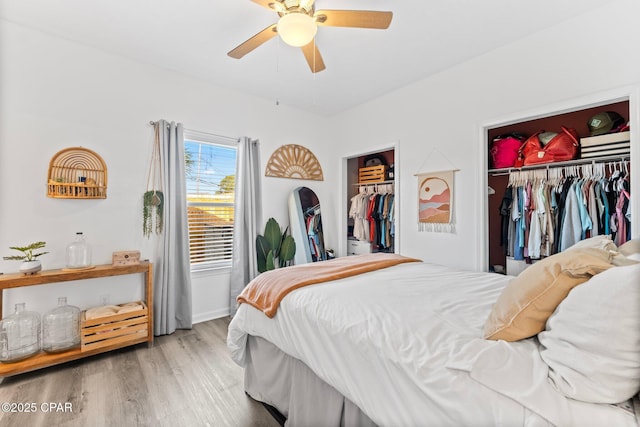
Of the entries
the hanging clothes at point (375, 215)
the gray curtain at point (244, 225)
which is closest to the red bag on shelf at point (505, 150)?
the hanging clothes at point (375, 215)

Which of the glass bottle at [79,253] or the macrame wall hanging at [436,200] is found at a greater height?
the macrame wall hanging at [436,200]

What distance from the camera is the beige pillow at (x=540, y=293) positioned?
90 cm

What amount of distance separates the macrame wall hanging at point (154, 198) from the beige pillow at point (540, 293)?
2918mm

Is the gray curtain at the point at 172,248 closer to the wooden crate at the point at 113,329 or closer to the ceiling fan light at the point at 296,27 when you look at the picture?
the wooden crate at the point at 113,329

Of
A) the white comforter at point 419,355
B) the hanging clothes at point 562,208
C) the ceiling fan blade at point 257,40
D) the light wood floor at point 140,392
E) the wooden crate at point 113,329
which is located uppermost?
the ceiling fan blade at point 257,40

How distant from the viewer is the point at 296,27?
5.12ft

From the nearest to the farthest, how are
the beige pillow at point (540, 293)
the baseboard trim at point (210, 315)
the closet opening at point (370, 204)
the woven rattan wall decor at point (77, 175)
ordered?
the beige pillow at point (540, 293) < the woven rattan wall decor at point (77, 175) < the baseboard trim at point (210, 315) < the closet opening at point (370, 204)

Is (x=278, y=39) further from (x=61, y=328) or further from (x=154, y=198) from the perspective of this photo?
(x=61, y=328)

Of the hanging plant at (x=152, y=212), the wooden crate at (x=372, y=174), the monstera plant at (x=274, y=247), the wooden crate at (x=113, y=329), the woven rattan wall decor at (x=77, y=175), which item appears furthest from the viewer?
the wooden crate at (x=372, y=174)

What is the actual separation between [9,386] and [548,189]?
15.0 feet

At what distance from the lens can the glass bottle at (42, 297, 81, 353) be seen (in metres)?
2.15

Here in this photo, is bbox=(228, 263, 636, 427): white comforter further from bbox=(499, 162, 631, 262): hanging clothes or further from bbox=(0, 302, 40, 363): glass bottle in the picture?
bbox=(0, 302, 40, 363): glass bottle

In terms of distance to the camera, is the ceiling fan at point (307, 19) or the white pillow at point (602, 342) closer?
the white pillow at point (602, 342)

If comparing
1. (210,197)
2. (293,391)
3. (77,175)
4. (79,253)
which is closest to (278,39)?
(210,197)
